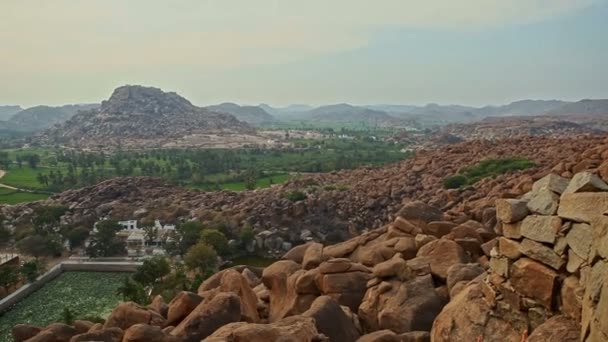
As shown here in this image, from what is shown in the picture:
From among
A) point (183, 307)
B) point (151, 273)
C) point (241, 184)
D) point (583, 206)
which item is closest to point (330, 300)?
point (183, 307)

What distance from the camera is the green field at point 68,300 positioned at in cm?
3256

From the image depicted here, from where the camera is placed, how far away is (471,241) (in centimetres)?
1598

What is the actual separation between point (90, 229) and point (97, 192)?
17489 millimetres

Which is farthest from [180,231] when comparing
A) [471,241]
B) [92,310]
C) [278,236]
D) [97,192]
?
[471,241]

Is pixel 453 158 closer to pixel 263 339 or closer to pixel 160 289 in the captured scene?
pixel 160 289

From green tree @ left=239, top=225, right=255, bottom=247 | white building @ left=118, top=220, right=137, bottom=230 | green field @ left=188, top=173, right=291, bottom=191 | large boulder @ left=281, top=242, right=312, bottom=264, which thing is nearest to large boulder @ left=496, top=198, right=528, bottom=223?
large boulder @ left=281, top=242, right=312, bottom=264

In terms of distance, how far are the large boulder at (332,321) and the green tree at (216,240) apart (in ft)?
100

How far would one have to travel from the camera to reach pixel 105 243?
45.1 m

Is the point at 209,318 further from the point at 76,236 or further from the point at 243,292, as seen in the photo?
the point at 76,236

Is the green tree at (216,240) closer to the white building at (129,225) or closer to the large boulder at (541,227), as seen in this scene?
the white building at (129,225)

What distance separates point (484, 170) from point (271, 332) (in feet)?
134

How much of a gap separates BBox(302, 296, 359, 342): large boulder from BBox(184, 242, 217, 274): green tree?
25.7 metres

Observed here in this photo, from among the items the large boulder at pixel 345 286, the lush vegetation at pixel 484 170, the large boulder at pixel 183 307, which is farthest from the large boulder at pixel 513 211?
the lush vegetation at pixel 484 170

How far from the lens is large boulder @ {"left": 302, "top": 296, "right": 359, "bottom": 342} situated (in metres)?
12.3
